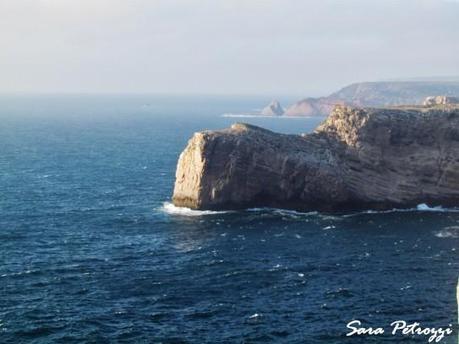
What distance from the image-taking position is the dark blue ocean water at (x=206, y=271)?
63156 millimetres

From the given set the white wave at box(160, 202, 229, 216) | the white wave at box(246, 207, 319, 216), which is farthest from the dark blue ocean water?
the white wave at box(246, 207, 319, 216)

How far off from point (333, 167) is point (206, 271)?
131 ft

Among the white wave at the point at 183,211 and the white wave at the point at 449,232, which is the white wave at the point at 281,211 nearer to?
the white wave at the point at 183,211

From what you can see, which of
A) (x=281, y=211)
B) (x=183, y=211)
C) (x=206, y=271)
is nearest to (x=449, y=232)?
(x=281, y=211)

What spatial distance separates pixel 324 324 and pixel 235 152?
1996 inches

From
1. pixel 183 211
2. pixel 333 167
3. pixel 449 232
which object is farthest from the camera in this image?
pixel 333 167

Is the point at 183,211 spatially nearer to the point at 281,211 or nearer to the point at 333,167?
the point at 281,211

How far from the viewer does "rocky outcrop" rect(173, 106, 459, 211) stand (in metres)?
111

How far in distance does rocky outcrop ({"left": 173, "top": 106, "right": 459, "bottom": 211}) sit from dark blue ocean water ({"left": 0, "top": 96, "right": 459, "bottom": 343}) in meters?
3.76

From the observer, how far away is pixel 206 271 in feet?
261

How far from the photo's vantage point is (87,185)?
431ft

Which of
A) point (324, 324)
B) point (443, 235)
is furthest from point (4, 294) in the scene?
point (443, 235)

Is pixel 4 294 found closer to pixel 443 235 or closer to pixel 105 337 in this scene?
pixel 105 337

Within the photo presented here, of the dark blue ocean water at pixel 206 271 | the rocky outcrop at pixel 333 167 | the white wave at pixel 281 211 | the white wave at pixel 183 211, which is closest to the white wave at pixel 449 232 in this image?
the dark blue ocean water at pixel 206 271
